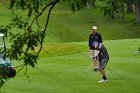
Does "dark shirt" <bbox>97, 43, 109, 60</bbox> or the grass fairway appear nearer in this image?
the grass fairway

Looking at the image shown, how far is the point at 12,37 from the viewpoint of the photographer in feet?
34.7

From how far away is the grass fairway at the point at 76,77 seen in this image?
1850 centimetres

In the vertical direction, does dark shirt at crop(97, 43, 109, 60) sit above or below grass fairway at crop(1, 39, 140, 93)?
above

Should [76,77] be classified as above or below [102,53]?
below

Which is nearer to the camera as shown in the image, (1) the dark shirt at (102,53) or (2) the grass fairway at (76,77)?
(2) the grass fairway at (76,77)

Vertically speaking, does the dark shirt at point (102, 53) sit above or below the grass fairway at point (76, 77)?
above

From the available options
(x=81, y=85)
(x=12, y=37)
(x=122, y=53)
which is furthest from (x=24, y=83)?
(x=122, y=53)

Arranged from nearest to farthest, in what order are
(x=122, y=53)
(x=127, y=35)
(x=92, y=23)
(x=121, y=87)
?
1. (x=121, y=87)
2. (x=122, y=53)
3. (x=127, y=35)
4. (x=92, y=23)

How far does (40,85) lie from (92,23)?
43.1m

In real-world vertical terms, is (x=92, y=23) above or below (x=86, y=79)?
below

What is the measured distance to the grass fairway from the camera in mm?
18500

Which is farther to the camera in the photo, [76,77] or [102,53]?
[76,77]

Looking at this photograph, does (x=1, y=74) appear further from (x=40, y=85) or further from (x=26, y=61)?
(x=40, y=85)

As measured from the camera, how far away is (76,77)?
2161 cm
